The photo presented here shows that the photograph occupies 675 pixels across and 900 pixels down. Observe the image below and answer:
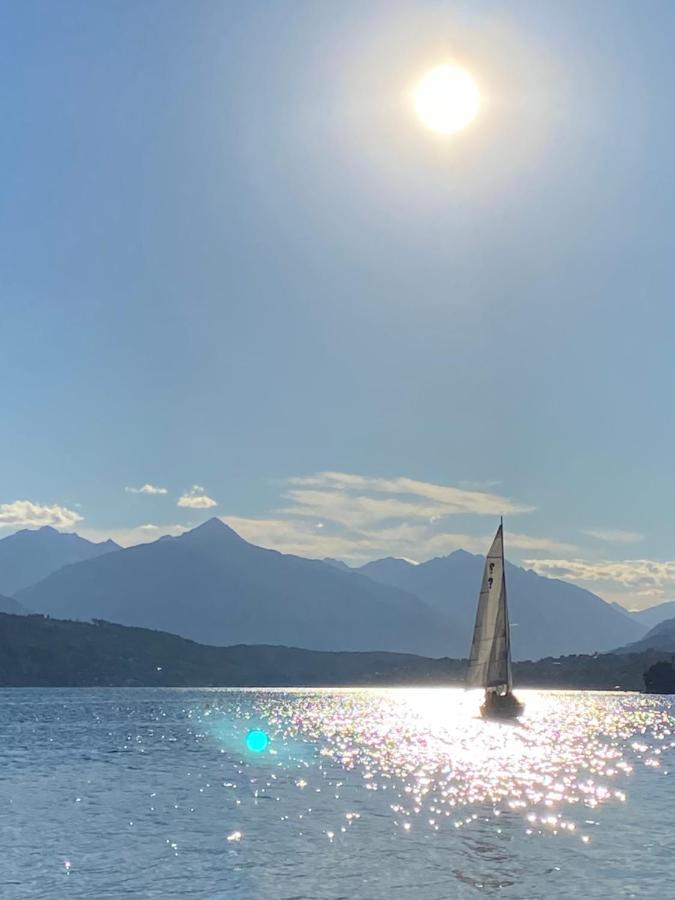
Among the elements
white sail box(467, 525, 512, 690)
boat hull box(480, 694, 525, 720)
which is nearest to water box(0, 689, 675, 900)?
white sail box(467, 525, 512, 690)

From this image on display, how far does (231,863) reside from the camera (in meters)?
51.8

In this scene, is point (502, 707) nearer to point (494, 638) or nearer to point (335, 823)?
point (494, 638)

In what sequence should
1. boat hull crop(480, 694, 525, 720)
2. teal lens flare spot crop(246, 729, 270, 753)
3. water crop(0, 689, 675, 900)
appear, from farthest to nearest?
boat hull crop(480, 694, 525, 720)
teal lens flare spot crop(246, 729, 270, 753)
water crop(0, 689, 675, 900)

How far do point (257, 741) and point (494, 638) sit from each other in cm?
4138

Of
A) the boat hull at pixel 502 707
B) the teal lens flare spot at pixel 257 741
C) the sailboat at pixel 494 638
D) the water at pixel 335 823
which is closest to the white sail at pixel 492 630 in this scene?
the sailboat at pixel 494 638

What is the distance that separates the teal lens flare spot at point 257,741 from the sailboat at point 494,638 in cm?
3488

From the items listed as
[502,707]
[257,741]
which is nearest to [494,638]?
[502,707]

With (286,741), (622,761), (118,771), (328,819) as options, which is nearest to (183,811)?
(328,819)

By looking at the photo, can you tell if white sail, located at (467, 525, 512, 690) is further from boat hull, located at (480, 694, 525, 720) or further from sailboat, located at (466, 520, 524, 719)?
boat hull, located at (480, 694, 525, 720)

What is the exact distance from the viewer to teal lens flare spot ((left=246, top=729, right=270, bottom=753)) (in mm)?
135000

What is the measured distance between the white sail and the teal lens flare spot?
3532cm

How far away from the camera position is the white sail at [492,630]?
149375 millimetres

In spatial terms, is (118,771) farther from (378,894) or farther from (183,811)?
(378,894)

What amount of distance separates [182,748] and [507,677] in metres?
59.1
